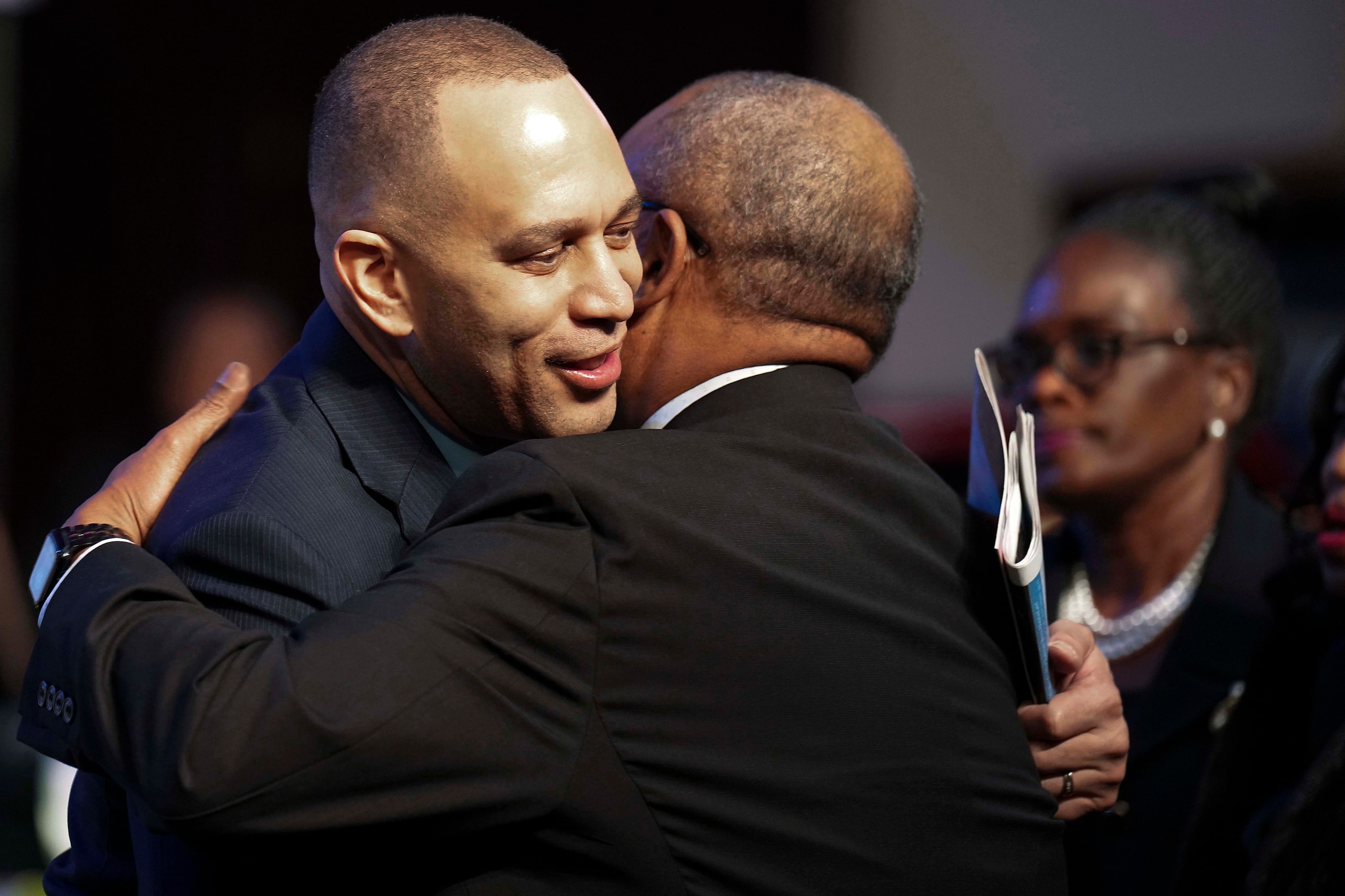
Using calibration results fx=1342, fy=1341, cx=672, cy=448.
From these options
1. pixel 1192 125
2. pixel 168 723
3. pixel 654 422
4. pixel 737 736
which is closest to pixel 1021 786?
pixel 737 736

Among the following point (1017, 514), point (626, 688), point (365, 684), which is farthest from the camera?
point (1017, 514)

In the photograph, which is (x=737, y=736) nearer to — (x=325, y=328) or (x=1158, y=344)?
(x=325, y=328)

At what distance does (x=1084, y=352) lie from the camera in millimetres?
2621

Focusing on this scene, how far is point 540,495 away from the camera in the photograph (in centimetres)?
122

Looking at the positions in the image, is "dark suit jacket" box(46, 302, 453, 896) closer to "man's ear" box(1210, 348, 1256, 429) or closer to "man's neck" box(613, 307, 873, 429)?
"man's neck" box(613, 307, 873, 429)

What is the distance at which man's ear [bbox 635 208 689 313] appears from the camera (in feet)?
5.11

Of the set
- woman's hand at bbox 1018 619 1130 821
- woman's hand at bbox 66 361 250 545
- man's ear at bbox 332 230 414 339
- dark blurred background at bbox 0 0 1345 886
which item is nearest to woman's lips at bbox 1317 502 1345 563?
woman's hand at bbox 1018 619 1130 821

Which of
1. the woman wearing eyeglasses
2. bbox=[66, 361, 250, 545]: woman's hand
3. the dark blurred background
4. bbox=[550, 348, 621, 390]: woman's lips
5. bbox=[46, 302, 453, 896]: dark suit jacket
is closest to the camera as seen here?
bbox=[46, 302, 453, 896]: dark suit jacket

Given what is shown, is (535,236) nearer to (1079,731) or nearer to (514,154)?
(514,154)

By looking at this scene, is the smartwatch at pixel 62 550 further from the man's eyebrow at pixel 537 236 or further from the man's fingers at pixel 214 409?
the man's eyebrow at pixel 537 236

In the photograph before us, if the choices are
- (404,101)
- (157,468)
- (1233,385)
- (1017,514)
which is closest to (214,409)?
(157,468)

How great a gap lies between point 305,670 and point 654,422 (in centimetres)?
58

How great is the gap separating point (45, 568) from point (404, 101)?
0.59 m

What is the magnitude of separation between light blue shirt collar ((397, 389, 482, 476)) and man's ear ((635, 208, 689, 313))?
0.86 feet
